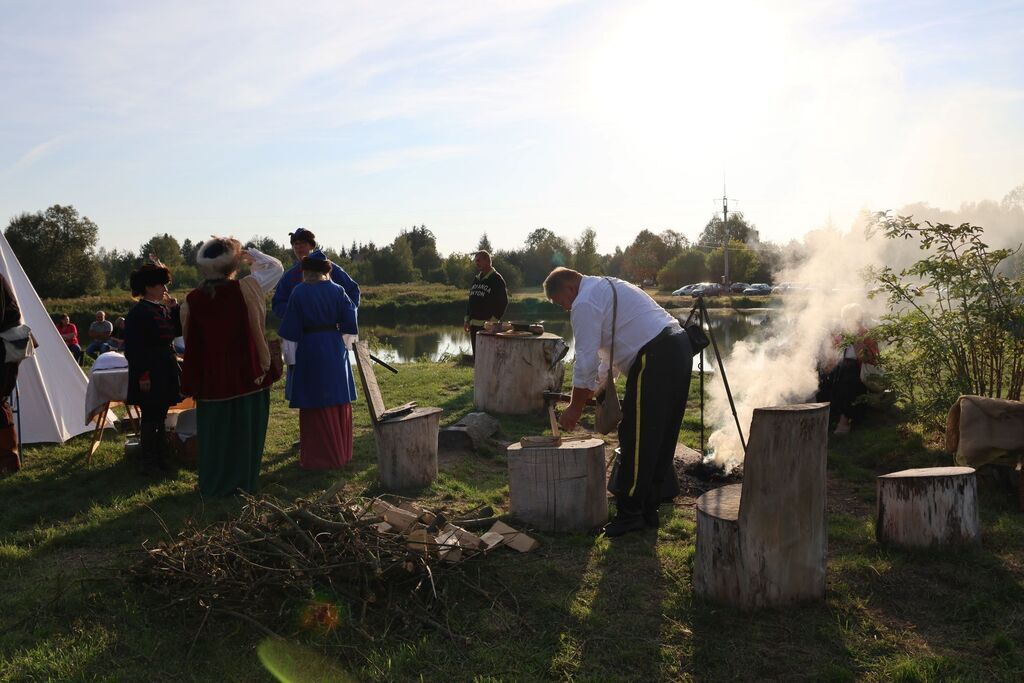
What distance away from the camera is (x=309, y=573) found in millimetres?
3670

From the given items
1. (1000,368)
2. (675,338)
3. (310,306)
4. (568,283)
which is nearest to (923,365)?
(1000,368)

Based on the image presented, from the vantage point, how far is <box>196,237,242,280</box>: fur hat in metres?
5.44

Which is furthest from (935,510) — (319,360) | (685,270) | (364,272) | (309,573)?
(685,270)

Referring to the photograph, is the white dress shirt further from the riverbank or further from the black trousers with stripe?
the riverbank

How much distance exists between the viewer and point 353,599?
3660 millimetres

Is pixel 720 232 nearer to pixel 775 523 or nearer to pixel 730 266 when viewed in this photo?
pixel 730 266

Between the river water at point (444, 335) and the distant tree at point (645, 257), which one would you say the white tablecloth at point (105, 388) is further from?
the distant tree at point (645, 257)

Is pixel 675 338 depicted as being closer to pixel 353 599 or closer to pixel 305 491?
pixel 353 599

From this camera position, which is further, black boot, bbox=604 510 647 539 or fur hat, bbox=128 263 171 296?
fur hat, bbox=128 263 171 296

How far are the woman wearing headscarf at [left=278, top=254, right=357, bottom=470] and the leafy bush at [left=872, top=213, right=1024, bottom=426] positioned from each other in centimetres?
431

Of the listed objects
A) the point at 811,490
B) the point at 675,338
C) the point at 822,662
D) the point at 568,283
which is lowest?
the point at 822,662

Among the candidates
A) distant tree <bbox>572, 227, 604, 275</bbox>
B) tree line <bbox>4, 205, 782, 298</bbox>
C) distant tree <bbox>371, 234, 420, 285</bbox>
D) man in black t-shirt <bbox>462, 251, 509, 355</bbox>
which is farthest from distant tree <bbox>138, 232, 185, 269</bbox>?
man in black t-shirt <bbox>462, 251, 509, 355</bbox>

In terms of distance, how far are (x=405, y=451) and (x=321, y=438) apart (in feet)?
2.95

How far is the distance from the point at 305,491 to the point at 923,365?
4.92 m
